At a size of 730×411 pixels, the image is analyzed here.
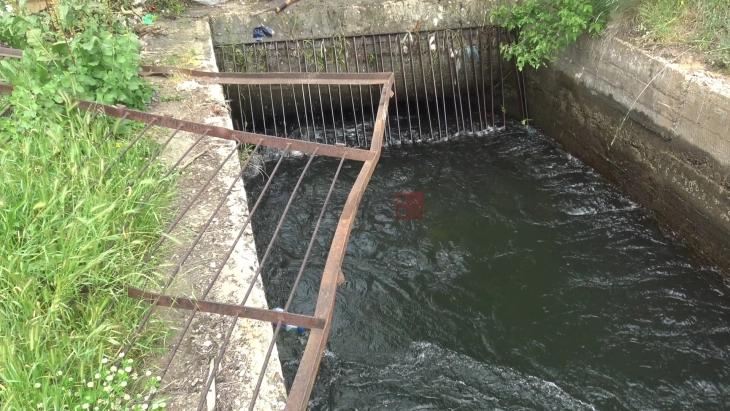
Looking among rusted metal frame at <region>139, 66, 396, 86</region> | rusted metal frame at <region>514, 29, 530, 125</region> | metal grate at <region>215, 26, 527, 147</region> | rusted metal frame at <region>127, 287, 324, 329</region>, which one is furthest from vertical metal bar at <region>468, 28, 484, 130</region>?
rusted metal frame at <region>127, 287, 324, 329</region>

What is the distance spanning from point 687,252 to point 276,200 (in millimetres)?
4127

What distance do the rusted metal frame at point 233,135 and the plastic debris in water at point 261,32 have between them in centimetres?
311

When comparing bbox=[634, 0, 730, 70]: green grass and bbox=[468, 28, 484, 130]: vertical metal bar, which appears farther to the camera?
bbox=[468, 28, 484, 130]: vertical metal bar

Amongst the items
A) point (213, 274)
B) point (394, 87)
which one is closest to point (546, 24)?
point (394, 87)

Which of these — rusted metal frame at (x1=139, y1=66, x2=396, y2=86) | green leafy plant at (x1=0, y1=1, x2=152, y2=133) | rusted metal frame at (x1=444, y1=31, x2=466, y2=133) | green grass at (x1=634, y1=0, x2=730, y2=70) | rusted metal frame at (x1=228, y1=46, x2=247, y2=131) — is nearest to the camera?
green leafy plant at (x1=0, y1=1, x2=152, y2=133)

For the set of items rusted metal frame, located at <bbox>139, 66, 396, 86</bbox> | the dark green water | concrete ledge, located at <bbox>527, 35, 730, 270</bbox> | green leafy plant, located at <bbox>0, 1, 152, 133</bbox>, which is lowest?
the dark green water

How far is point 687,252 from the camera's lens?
502 centimetres

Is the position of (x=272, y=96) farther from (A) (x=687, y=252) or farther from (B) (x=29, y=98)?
(A) (x=687, y=252)

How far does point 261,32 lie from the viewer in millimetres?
6250

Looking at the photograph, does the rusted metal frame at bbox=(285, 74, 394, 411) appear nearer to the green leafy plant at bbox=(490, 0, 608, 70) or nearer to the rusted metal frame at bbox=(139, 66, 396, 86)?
the rusted metal frame at bbox=(139, 66, 396, 86)

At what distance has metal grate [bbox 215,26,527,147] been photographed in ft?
20.9

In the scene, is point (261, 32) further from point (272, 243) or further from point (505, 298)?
point (272, 243)

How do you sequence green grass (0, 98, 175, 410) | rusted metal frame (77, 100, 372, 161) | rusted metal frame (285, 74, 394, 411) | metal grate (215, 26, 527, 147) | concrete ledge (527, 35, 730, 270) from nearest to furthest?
rusted metal frame (285, 74, 394, 411), green grass (0, 98, 175, 410), rusted metal frame (77, 100, 372, 161), concrete ledge (527, 35, 730, 270), metal grate (215, 26, 527, 147)

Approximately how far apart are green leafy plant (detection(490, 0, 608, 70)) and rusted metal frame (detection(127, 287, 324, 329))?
4680 millimetres
